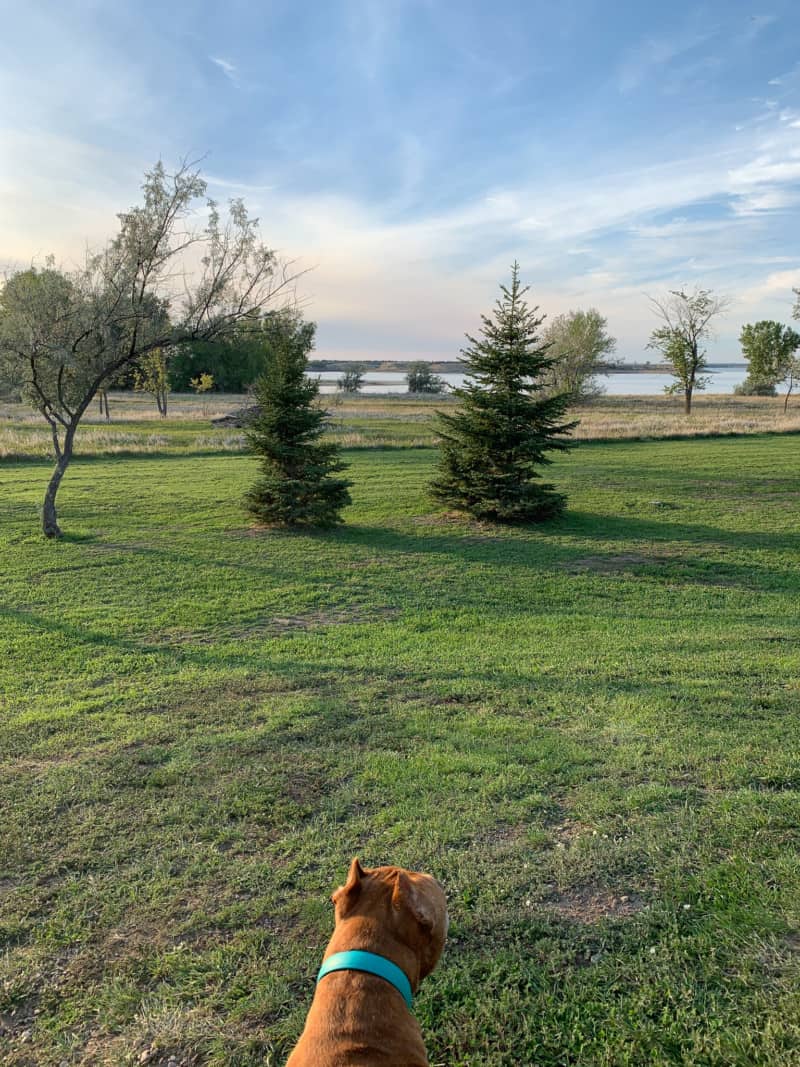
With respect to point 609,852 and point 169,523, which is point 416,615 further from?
point 169,523

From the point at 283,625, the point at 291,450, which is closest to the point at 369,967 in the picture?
the point at 283,625

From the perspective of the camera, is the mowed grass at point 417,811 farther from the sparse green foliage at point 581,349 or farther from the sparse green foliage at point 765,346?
the sparse green foliage at point 765,346

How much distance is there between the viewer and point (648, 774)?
399 cm

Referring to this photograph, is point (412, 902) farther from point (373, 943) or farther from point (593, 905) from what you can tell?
point (593, 905)

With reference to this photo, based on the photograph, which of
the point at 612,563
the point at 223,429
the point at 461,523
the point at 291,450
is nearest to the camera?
the point at 612,563

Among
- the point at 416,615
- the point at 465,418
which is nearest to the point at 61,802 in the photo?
the point at 416,615

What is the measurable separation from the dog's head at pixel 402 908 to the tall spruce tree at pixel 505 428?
524 inches

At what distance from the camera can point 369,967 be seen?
175cm

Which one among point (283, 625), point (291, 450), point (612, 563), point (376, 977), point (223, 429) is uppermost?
point (223, 429)

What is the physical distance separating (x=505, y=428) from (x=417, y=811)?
40.1ft

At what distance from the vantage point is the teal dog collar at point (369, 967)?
175 cm

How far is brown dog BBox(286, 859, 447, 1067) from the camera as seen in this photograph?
1.62m

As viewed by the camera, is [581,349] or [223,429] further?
[581,349]

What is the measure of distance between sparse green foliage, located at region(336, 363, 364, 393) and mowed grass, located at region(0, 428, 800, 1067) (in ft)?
279
